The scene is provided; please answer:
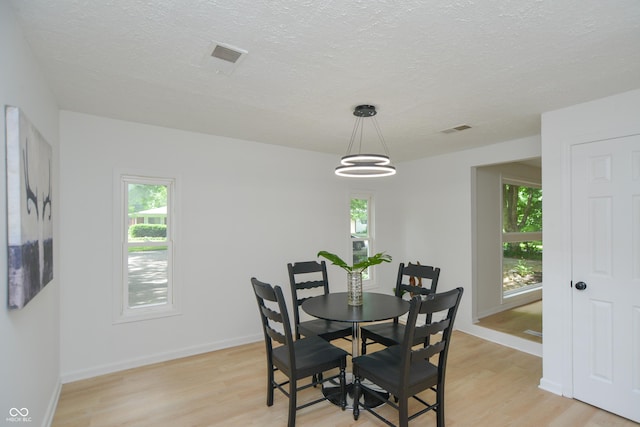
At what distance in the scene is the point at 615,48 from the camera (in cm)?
187

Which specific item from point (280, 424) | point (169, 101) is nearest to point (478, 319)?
point (280, 424)

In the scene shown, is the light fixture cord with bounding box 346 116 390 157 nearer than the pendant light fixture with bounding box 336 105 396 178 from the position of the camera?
No

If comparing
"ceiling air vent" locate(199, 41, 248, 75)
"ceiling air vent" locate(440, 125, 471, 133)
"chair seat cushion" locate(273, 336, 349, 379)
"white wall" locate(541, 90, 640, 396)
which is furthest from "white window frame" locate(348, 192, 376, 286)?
"ceiling air vent" locate(199, 41, 248, 75)

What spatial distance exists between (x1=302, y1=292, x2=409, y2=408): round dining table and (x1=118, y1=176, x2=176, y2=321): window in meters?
1.72

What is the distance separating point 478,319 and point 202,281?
12.6ft

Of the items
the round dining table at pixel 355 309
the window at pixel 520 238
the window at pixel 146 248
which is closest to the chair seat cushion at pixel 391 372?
the round dining table at pixel 355 309

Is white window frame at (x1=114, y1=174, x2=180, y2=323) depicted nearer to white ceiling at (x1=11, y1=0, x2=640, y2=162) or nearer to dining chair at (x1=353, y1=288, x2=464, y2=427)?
white ceiling at (x1=11, y1=0, x2=640, y2=162)

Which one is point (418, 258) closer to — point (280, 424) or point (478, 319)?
point (478, 319)

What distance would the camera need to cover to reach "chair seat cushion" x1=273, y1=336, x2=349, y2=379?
7.50 ft

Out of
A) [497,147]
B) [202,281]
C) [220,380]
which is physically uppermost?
[497,147]

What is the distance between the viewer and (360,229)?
5.19 metres

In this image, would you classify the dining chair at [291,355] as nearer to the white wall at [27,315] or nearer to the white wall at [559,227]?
the white wall at [27,315]

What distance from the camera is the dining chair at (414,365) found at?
1953mm

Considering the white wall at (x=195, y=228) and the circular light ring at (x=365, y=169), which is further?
the white wall at (x=195, y=228)
